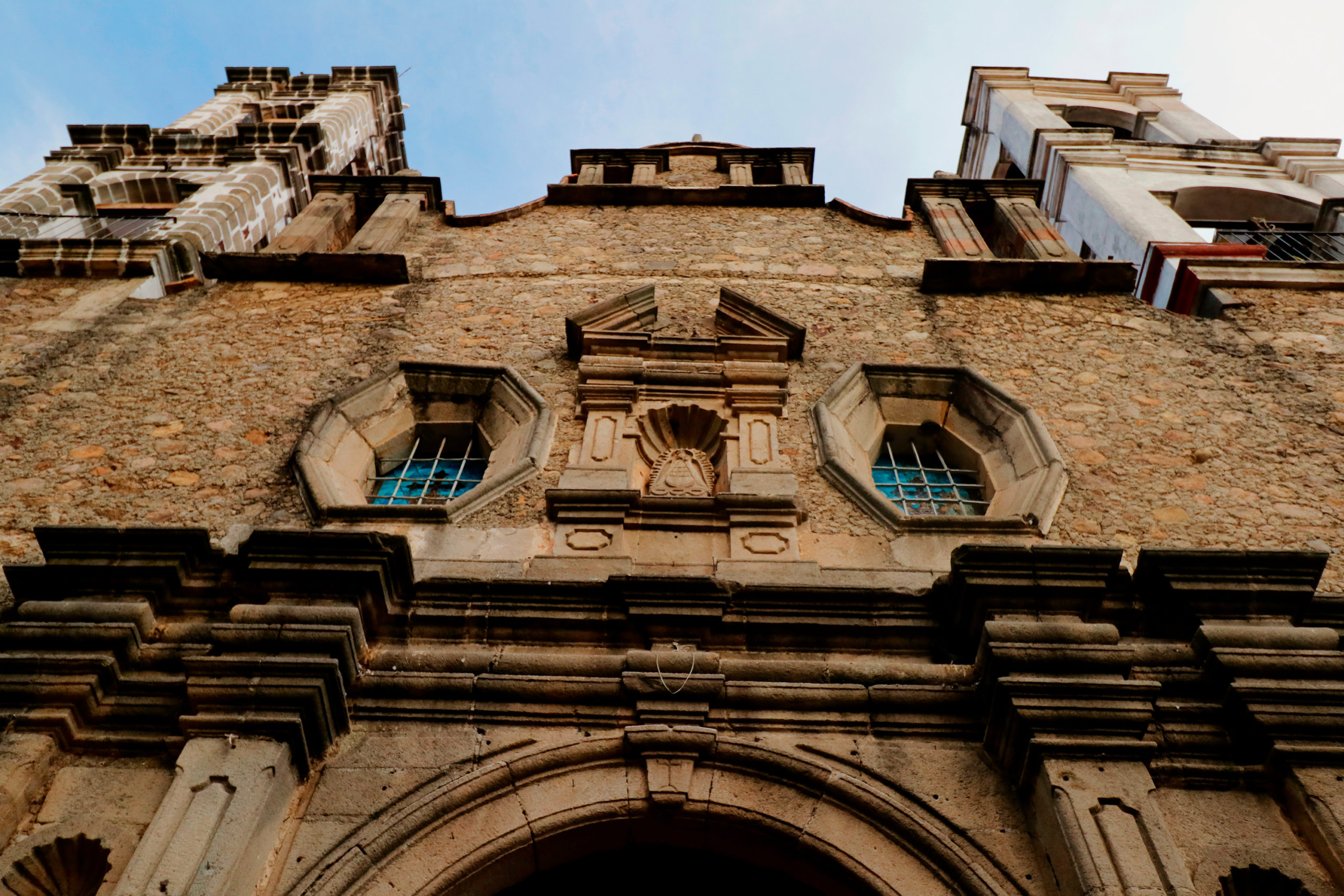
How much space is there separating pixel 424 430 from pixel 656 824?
3706 millimetres

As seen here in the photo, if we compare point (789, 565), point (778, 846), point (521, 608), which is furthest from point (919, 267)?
point (778, 846)

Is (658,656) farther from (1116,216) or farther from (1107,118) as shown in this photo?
(1107,118)

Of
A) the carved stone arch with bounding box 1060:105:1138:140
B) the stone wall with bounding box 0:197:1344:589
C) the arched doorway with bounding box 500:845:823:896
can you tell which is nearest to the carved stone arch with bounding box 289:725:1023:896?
the arched doorway with bounding box 500:845:823:896

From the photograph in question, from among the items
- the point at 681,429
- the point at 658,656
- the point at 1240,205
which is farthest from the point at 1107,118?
the point at 658,656

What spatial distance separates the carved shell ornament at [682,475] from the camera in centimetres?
571

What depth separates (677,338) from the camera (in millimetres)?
7137

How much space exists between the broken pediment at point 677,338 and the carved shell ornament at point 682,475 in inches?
39.2

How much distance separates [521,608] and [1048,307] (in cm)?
536

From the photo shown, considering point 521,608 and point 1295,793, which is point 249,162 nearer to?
point 521,608

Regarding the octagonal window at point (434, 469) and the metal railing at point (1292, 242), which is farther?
the metal railing at point (1292, 242)

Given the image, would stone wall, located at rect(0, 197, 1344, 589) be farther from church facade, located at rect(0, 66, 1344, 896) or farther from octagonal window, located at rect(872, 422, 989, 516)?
octagonal window, located at rect(872, 422, 989, 516)

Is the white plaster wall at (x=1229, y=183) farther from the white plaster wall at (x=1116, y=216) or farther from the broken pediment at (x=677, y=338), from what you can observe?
the broken pediment at (x=677, y=338)

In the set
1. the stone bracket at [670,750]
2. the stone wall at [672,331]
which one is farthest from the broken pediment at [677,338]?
the stone bracket at [670,750]

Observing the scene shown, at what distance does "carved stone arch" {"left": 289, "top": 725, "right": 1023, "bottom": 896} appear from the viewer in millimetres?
3650
